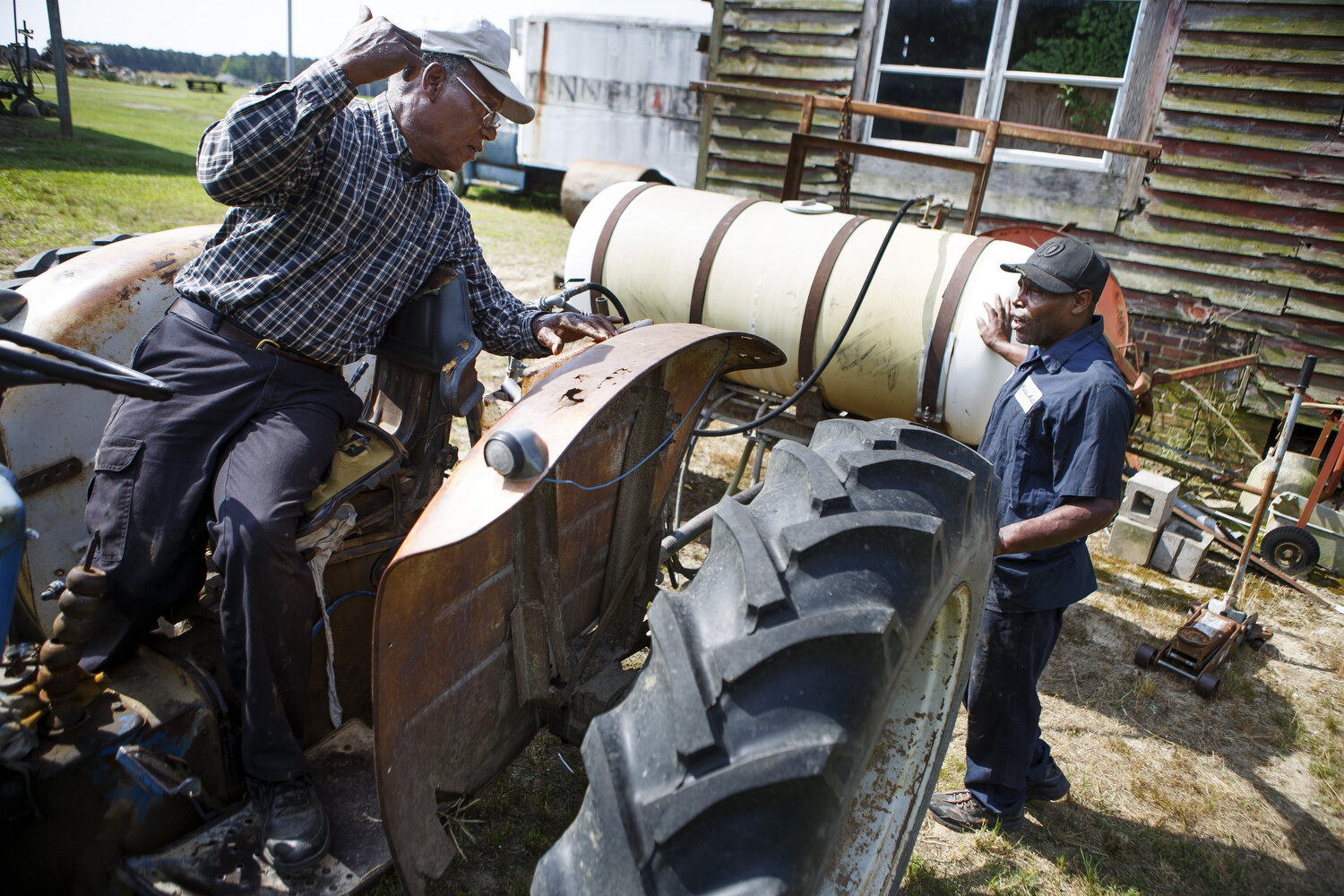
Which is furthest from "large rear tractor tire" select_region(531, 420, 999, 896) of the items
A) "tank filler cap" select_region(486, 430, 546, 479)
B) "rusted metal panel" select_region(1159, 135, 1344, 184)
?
"rusted metal panel" select_region(1159, 135, 1344, 184)

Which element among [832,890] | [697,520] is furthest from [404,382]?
[832,890]

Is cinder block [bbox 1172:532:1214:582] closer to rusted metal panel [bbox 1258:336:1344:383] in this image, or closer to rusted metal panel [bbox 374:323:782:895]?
rusted metal panel [bbox 1258:336:1344:383]

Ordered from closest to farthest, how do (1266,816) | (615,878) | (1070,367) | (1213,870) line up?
(615,878)
(1070,367)
(1213,870)
(1266,816)

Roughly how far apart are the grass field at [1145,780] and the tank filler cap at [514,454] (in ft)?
4.41

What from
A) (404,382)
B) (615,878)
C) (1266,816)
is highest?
(404,382)

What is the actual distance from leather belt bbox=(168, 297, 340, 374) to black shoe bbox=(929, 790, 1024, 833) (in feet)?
8.14

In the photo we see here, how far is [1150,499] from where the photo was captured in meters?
4.83

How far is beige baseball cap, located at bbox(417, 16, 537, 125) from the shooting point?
2148mm

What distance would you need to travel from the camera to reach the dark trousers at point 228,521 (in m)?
1.79

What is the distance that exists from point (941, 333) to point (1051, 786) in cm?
215

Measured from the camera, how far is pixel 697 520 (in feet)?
7.32

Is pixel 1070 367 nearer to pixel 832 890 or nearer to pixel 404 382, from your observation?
pixel 832 890

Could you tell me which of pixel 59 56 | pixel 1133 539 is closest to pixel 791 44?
pixel 1133 539

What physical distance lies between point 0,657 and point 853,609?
1562 millimetres
